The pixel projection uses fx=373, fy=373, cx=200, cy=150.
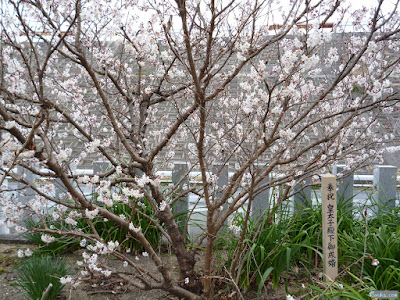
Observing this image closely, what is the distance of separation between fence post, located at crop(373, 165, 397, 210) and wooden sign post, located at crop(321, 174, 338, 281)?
149cm

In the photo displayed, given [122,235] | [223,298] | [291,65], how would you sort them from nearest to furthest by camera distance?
[291,65] → [223,298] → [122,235]

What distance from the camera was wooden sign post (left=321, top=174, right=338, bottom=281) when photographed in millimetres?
2369

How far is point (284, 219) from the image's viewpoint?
3.14 metres

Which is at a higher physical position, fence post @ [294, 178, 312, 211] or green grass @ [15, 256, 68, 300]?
fence post @ [294, 178, 312, 211]

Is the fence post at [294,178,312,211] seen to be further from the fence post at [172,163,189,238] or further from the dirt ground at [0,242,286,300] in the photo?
the fence post at [172,163,189,238]

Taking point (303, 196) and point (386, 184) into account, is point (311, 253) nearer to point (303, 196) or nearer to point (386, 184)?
point (303, 196)

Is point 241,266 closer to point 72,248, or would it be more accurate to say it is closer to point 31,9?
point 72,248

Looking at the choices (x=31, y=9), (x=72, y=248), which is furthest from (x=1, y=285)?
(x=31, y=9)

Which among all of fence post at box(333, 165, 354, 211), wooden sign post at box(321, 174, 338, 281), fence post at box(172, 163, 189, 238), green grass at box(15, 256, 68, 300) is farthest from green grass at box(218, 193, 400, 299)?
green grass at box(15, 256, 68, 300)

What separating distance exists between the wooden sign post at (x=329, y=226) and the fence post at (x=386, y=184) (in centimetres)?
149

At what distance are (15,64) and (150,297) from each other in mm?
1944

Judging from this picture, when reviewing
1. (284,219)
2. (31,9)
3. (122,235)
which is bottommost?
(122,235)

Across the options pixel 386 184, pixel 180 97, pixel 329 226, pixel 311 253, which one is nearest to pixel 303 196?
pixel 311 253

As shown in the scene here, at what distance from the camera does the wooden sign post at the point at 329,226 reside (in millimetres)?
2369
